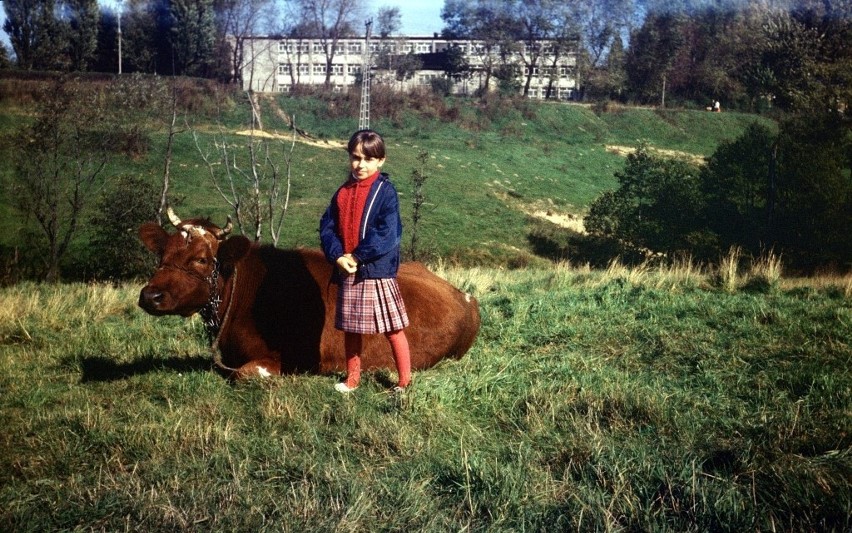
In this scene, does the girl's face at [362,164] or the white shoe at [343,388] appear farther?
the white shoe at [343,388]

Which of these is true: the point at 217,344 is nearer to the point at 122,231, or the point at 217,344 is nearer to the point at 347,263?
the point at 347,263

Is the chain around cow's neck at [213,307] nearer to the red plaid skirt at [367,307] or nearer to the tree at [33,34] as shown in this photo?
the red plaid skirt at [367,307]

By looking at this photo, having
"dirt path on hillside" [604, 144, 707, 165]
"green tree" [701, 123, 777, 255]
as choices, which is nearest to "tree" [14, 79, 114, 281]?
"green tree" [701, 123, 777, 255]

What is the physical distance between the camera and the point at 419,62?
6241 centimetres

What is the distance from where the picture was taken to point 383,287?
5.23m

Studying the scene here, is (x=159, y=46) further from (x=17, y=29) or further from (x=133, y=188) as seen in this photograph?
(x=133, y=188)

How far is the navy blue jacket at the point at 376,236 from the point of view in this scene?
5.03 m

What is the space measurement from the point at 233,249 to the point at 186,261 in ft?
1.15

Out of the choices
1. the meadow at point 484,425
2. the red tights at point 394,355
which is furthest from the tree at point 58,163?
the red tights at point 394,355

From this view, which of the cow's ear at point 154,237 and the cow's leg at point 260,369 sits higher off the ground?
the cow's ear at point 154,237

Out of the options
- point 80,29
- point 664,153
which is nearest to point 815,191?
point 664,153

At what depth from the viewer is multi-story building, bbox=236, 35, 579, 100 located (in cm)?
6134

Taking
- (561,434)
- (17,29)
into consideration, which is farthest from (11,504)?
(17,29)

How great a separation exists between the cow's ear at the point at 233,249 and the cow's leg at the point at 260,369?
82cm
